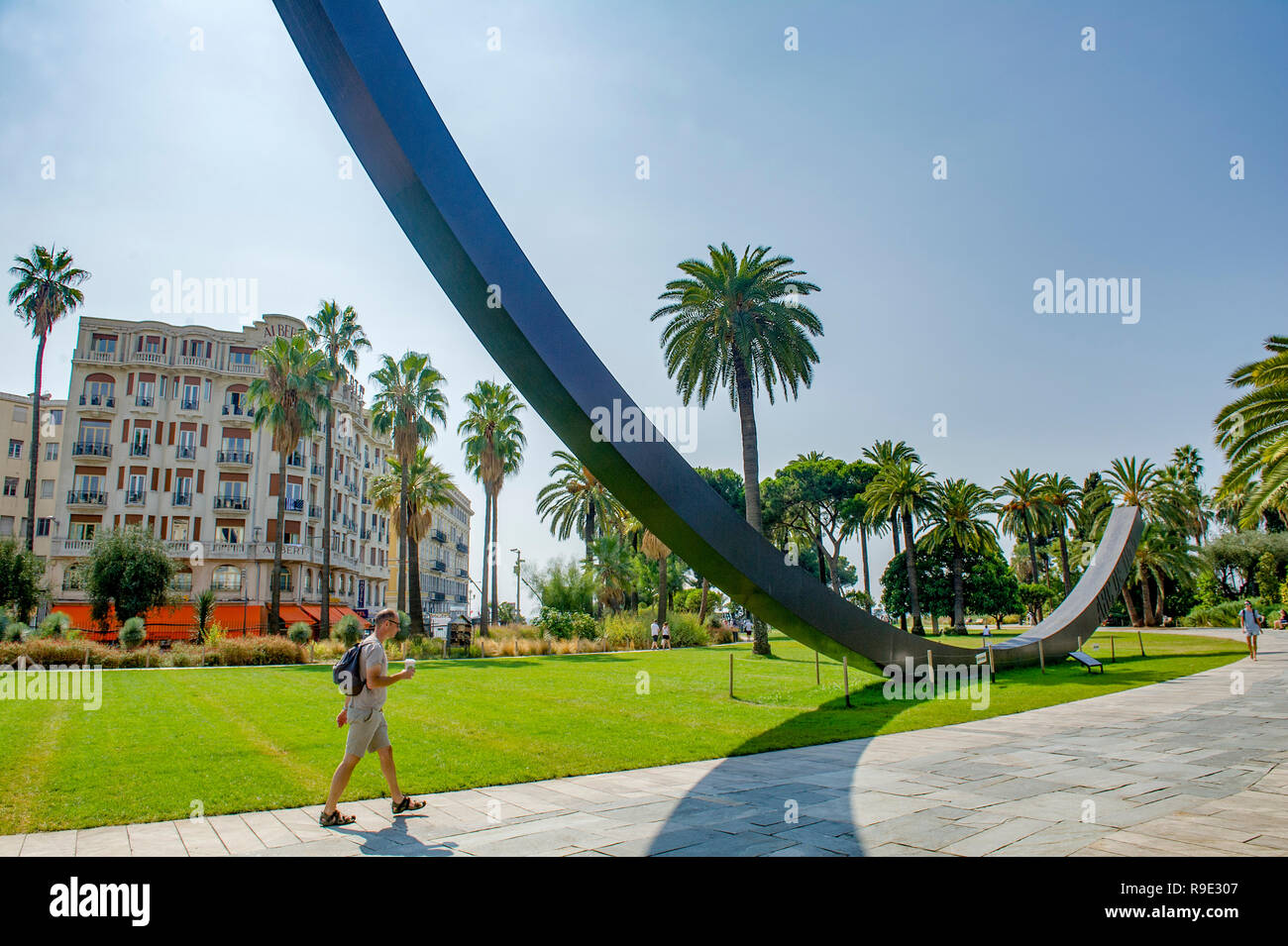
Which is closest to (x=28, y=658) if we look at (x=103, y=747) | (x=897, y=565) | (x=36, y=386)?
(x=103, y=747)

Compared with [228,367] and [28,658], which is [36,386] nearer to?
[228,367]

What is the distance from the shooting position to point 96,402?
141 feet

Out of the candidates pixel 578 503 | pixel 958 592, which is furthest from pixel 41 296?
pixel 958 592

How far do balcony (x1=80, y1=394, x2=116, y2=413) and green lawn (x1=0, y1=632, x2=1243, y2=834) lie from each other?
99.0 feet

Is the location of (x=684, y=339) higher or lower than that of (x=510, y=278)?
higher

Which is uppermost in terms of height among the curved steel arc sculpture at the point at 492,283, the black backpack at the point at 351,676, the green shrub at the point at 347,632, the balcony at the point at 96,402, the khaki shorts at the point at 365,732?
the balcony at the point at 96,402

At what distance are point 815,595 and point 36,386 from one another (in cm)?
4199

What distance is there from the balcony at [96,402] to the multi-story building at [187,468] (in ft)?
0.19

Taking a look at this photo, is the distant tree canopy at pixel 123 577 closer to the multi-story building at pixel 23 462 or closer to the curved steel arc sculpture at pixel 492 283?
the multi-story building at pixel 23 462

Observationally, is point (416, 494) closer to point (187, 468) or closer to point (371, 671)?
point (187, 468)

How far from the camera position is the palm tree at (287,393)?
3228cm

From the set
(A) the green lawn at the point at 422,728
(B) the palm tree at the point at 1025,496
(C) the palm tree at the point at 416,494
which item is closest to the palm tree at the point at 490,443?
(C) the palm tree at the point at 416,494
